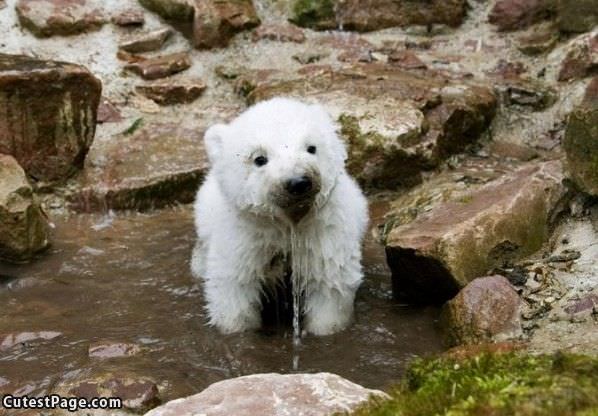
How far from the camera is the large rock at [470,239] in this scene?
5332 millimetres

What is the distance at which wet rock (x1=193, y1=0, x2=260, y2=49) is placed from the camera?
955 cm

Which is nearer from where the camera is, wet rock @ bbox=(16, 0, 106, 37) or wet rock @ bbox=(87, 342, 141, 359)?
wet rock @ bbox=(87, 342, 141, 359)

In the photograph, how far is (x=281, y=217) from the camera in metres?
5.13

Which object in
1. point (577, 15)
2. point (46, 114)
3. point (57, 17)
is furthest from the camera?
point (57, 17)

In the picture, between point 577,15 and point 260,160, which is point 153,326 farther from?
point 577,15

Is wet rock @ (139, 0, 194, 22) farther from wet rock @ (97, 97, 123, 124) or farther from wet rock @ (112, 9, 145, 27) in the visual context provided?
wet rock @ (97, 97, 123, 124)

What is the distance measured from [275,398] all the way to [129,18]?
287 inches

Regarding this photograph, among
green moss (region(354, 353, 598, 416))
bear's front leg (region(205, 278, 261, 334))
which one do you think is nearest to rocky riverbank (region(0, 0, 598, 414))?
bear's front leg (region(205, 278, 261, 334))

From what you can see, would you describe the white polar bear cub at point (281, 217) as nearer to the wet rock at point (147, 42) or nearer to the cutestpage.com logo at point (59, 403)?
the cutestpage.com logo at point (59, 403)

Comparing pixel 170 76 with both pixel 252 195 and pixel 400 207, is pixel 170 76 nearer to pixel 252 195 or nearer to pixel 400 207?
pixel 400 207

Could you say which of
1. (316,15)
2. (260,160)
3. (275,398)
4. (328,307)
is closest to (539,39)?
(316,15)

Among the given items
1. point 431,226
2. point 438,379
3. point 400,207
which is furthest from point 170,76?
point 438,379

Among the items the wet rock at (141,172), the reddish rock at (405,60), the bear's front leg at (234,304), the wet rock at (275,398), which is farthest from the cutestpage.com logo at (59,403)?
the reddish rock at (405,60)

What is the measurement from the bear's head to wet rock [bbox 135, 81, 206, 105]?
3745mm
